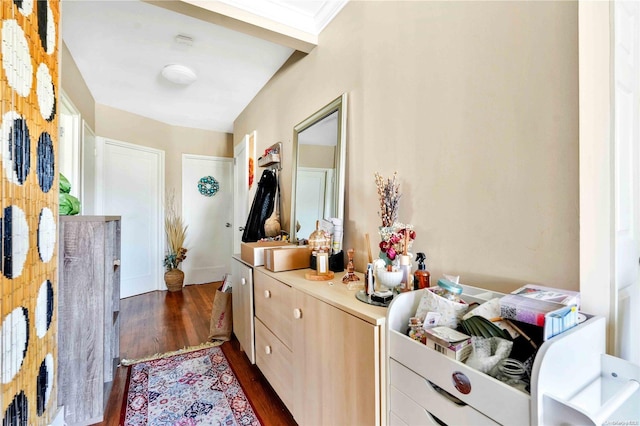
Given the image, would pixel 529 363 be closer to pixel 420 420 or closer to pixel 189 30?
pixel 420 420

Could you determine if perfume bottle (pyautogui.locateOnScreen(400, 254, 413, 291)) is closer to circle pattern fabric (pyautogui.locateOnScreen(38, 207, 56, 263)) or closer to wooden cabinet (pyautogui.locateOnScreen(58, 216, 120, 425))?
circle pattern fabric (pyautogui.locateOnScreen(38, 207, 56, 263))

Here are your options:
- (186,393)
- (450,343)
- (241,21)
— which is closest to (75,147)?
(241,21)

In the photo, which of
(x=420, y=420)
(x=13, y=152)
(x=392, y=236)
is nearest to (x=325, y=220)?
(x=392, y=236)

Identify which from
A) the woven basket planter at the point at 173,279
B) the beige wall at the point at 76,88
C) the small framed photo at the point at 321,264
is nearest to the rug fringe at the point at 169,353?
the small framed photo at the point at 321,264

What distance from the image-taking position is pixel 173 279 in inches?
156

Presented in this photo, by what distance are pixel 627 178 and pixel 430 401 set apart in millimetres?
837

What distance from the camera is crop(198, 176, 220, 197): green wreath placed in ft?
14.6

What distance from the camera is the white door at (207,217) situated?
4.36 metres

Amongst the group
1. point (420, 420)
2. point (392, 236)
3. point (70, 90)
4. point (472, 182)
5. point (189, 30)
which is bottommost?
point (420, 420)

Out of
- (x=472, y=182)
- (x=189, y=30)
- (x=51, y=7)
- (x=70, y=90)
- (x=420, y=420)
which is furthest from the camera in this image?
(x=70, y=90)

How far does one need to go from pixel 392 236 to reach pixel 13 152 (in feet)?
4.27

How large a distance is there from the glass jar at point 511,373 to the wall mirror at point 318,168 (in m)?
1.13

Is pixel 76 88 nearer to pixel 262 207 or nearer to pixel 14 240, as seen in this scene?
pixel 262 207

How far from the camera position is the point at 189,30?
211 cm
